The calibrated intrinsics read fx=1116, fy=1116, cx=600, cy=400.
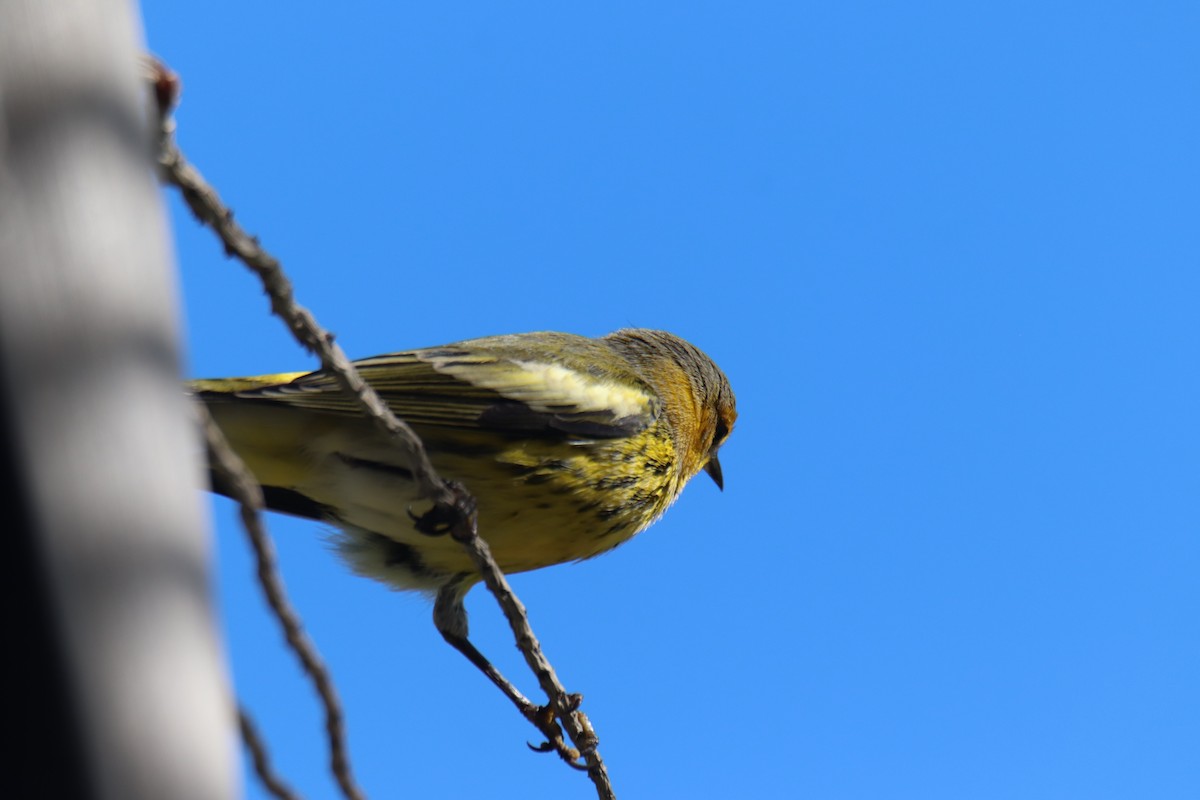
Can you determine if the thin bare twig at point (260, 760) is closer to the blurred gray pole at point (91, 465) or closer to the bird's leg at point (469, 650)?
the blurred gray pole at point (91, 465)

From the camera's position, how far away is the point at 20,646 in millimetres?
1307

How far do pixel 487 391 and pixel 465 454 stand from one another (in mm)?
389

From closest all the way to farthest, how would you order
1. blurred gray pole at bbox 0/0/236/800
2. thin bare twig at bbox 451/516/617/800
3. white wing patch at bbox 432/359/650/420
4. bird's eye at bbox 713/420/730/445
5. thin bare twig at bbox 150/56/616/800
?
blurred gray pole at bbox 0/0/236/800
thin bare twig at bbox 150/56/616/800
thin bare twig at bbox 451/516/617/800
white wing patch at bbox 432/359/650/420
bird's eye at bbox 713/420/730/445

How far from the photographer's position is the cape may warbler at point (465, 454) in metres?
5.19

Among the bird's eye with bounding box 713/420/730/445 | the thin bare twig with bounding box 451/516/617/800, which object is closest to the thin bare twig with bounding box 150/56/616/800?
the thin bare twig with bounding box 451/516/617/800

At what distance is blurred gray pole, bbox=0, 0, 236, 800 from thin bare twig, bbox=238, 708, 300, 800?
0.43 metres

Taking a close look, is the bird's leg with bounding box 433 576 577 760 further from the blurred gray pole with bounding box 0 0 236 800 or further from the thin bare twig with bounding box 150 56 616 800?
the blurred gray pole with bounding box 0 0 236 800

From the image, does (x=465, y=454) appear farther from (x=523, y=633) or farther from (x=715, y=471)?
(x=715, y=471)

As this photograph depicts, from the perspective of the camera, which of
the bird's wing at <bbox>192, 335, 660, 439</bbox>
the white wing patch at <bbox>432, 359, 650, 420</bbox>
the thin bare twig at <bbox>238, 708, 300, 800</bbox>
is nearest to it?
the thin bare twig at <bbox>238, 708, 300, 800</bbox>

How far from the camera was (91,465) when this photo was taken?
131cm

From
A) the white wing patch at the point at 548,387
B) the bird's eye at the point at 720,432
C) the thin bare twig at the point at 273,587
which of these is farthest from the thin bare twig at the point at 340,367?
the bird's eye at the point at 720,432

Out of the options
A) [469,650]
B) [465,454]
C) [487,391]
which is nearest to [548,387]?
[487,391]

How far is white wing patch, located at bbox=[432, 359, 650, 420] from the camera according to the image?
5551 millimetres

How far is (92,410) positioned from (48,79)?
1.49ft
